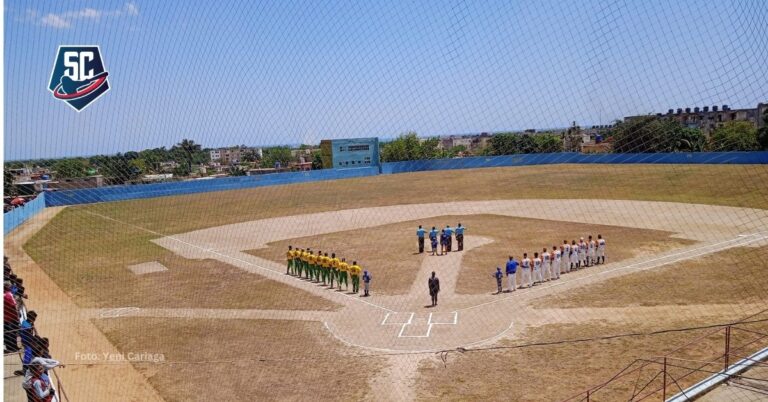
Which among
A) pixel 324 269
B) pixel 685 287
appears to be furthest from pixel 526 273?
pixel 324 269

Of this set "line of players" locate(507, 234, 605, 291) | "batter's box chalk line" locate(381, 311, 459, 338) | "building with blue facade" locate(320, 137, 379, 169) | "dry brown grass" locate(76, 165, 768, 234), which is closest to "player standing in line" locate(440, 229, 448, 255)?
"line of players" locate(507, 234, 605, 291)

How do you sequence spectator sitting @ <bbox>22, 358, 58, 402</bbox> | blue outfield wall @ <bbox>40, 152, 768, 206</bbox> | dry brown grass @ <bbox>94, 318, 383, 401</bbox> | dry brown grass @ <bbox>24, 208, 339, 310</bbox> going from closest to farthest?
spectator sitting @ <bbox>22, 358, 58, 402</bbox> < dry brown grass @ <bbox>94, 318, 383, 401</bbox> < dry brown grass @ <bbox>24, 208, 339, 310</bbox> < blue outfield wall @ <bbox>40, 152, 768, 206</bbox>

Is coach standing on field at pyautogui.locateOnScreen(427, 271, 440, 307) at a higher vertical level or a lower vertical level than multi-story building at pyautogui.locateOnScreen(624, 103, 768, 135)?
lower

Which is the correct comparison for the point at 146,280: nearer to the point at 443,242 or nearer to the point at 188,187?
the point at 443,242

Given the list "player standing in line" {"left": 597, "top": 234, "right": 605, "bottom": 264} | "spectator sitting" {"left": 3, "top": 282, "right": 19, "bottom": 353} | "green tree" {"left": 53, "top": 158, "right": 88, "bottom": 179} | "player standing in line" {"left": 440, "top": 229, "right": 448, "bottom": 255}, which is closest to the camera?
"spectator sitting" {"left": 3, "top": 282, "right": 19, "bottom": 353}

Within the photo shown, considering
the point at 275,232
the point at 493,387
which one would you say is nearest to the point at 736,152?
the point at 275,232

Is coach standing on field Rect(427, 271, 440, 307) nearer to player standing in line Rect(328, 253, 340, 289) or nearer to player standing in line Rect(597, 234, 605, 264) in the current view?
player standing in line Rect(328, 253, 340, 289)
